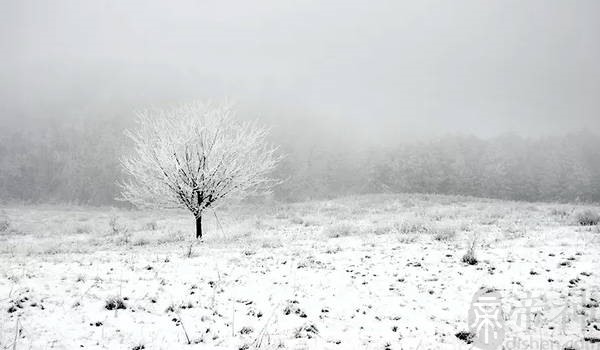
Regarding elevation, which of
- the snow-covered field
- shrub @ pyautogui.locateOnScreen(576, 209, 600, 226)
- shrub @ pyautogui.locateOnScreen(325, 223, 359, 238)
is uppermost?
shrub @ pyautogui.locateOnScreen(576, 209, 600, 226)

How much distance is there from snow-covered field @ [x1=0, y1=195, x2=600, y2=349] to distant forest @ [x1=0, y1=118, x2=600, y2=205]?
1487 inches

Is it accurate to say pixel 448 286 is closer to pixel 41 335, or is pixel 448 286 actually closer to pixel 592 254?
pixel 592 254

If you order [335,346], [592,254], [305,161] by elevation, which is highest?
[305,161]

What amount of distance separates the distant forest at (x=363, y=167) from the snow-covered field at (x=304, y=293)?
124 feet

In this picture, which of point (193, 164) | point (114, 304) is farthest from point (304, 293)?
point (193, 164)

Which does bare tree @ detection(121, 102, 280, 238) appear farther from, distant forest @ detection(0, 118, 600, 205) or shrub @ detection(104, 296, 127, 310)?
distant forest @ detection(0, 118, 600, 205)

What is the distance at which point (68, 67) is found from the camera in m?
77.8

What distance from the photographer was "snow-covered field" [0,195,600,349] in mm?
5426

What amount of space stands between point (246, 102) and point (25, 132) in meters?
37.4

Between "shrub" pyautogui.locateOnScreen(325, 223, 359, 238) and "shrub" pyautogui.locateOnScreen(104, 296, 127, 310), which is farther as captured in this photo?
"shrub" pyautogui.locateOnScreen(325, 223, 359, 238)

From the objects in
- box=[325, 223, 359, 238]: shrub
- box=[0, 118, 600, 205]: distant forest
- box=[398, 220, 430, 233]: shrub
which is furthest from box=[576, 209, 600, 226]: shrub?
box=[0, 118, 600, 205]: distant forest

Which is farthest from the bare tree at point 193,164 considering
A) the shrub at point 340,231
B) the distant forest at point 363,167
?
the distant forest at point 363,167

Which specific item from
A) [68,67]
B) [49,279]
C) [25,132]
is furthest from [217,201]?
[68,67]

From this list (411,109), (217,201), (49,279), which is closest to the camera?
(49,279)
